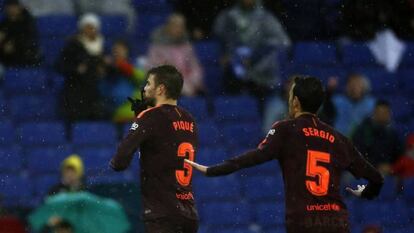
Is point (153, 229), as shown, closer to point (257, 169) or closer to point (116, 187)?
point (116, 187)

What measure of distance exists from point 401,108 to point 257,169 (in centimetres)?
217

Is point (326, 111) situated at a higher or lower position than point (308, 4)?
A: lower

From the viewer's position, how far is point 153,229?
762 cm

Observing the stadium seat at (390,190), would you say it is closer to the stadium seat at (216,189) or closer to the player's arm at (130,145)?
the stadium seat at (216,189)

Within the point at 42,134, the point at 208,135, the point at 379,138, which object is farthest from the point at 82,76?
the point at 379,138

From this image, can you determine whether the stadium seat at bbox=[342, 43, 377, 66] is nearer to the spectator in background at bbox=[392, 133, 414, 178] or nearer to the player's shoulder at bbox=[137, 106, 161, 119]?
the spectator in background at bbox=[392, 133, 414, 178]

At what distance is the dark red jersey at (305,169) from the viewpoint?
7.26 m

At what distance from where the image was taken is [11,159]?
506 inches

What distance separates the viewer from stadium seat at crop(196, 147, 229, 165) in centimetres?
1323

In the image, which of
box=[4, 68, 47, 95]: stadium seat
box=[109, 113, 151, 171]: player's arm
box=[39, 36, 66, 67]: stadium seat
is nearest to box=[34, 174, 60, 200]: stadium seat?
box=[4, 68, 47, 95]: stadium seat

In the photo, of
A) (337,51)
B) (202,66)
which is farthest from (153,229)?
(337,51)

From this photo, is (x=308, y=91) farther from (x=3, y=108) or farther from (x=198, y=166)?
(x=3, y=108)

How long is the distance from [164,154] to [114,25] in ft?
22.2

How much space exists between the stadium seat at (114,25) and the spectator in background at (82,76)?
975 mm
